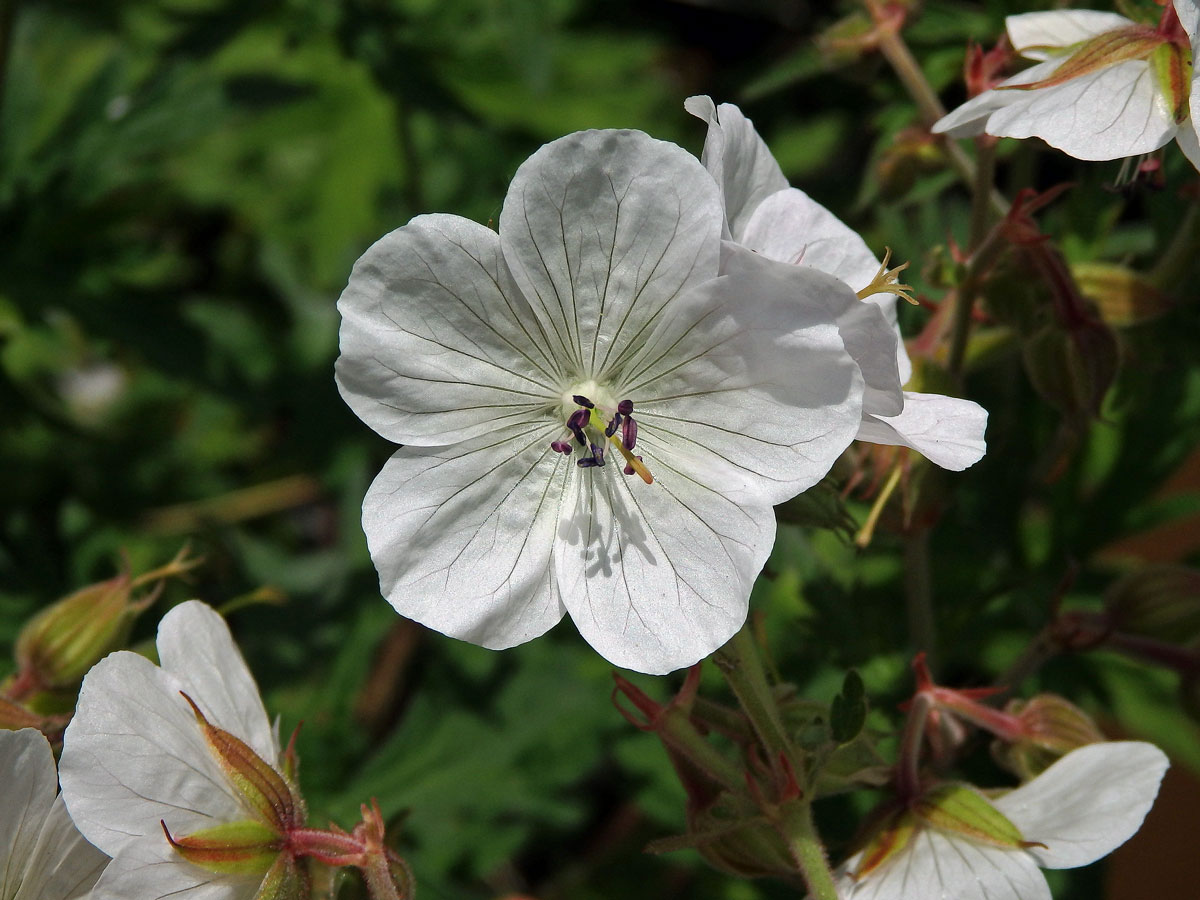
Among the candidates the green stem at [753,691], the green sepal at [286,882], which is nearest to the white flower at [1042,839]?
the green stem at [753,691]

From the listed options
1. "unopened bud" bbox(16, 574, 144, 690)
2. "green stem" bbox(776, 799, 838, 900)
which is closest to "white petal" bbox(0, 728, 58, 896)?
"unopened bud" bbox(16, 574, 144, 690)

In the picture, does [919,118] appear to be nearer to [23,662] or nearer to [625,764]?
[625,764]

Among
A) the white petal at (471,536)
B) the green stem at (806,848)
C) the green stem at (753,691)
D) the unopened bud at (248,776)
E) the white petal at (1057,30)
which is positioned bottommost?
the unopened bud at (248,776)

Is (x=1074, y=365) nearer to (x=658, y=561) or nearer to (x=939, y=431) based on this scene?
(x=939, y=431)

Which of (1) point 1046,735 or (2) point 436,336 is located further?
(1) point 1046,735

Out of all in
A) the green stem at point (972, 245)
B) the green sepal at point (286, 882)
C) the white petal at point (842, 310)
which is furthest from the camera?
the green stem at point (972, 245)

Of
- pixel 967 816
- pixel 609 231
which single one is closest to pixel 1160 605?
pixel 967 816

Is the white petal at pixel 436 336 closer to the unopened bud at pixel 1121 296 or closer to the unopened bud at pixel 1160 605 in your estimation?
the unopened bud at pixel 1121 296
